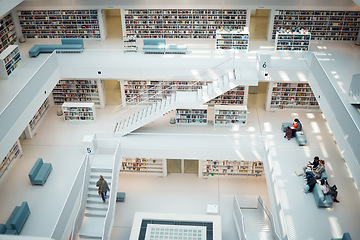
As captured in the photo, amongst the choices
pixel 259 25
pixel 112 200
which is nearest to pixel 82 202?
pixel 112 200

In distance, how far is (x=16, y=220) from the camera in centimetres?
1002

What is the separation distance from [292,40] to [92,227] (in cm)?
982

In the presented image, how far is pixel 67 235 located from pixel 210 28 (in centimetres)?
1003

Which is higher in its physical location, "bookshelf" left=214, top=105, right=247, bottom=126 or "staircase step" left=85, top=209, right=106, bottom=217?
"bookshelf" left=214, top=105, right=247, bottom=126

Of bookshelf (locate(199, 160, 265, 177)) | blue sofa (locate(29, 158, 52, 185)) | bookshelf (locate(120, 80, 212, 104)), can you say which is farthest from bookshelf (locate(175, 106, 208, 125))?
blue sofa (locate(29, 158, 52, 185))

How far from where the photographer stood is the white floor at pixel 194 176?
10.4 metres

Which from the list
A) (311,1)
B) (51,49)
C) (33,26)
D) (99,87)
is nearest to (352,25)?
(311,1)

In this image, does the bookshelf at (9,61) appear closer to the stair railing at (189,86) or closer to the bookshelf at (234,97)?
the stair railing at (189,86)

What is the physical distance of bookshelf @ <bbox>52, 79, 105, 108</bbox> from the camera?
49.7 ft

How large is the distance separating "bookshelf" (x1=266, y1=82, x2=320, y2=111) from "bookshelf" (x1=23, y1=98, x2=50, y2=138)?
29.3ft

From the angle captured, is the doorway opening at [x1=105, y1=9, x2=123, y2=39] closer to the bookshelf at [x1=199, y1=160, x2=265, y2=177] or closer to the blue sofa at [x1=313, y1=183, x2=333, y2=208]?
the bookshelf at [x1=199, y1=160, x2=265, y2=177]

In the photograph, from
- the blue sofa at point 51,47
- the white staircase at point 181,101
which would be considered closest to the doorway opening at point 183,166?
the white staircase at point 181,101

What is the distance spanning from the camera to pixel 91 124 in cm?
1445

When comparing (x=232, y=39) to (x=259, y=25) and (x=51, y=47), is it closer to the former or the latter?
(x=259, y=25)
